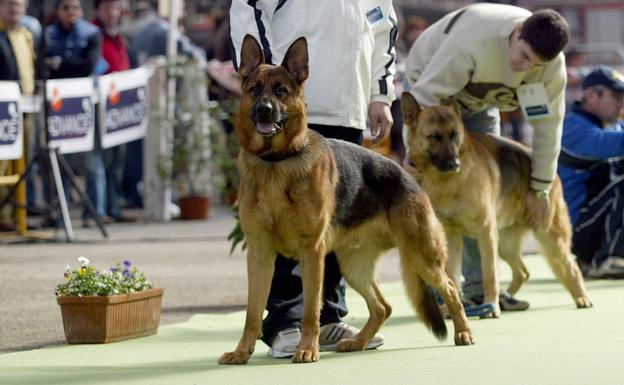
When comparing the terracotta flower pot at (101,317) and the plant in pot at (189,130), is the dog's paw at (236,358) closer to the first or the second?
the terracotta flower pot at (101,317)

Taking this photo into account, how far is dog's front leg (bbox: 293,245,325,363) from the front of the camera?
18.5 feet

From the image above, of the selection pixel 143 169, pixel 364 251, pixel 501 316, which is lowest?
pixel 143 169

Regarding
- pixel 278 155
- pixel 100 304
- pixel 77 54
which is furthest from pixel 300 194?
pixel 77 54

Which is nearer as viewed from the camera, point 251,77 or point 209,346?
point 251,77

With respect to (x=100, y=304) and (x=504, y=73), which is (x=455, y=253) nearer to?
(x=504, y=73)

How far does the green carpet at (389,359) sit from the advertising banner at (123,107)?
601 cm

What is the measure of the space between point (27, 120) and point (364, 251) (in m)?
6.96

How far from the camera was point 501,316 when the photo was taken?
24.6ft

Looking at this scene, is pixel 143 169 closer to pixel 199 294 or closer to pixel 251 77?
pixel 199 294

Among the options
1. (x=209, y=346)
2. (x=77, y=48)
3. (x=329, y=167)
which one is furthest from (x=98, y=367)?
(x=77, y=48)

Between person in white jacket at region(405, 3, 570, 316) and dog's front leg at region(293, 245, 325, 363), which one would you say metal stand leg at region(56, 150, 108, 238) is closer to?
person in white jacket at region(405, 3, 570, 316)

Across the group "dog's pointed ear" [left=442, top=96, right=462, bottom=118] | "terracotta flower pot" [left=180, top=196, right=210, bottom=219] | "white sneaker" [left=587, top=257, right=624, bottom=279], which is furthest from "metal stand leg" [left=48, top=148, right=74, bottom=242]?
"dog's pointed ear" [left=442, top=96, right=462, bottom=118]

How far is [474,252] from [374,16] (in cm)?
206

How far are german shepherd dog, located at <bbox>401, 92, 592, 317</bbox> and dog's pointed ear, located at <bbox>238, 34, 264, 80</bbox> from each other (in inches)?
75.6
